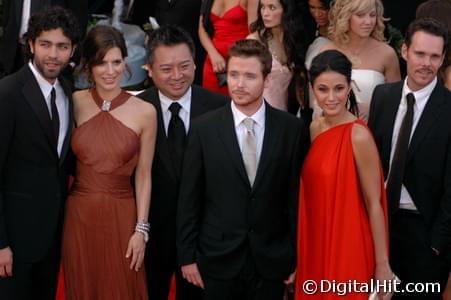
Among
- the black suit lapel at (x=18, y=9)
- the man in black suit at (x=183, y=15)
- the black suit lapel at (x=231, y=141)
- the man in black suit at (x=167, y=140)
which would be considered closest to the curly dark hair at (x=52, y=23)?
the man in black suit at (x=167, y=140)

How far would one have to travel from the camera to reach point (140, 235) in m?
4.11

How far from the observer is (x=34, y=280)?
4.13m

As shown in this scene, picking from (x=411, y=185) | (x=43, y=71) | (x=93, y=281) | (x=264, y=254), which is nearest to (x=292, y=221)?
(x=264, y=254)

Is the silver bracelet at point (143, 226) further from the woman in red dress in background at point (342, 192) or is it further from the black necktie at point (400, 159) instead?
the black necktie at point (400, 159)

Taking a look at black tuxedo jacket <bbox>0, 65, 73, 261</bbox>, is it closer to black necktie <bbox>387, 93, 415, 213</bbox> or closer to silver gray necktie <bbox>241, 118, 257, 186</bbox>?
silver gray necktie <bbox>241, 118, 257, 186</bbox>

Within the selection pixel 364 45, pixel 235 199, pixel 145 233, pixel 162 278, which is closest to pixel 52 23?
pixel 145 233

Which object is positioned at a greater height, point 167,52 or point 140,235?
point 167,52

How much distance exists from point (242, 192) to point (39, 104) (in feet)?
3.47

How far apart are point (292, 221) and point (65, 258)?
1158 millimetres

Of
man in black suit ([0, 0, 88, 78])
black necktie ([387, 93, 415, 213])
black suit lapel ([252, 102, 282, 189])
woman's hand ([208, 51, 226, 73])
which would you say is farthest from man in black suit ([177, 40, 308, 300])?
man in black suit ([0, 0, 88, 78])

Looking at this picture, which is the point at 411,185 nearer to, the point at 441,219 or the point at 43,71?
the point at 441,219

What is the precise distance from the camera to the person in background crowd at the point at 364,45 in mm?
5188

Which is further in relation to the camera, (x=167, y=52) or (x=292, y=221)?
(x=167, y=52)

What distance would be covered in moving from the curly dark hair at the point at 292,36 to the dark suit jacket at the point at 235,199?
1.57 metres
